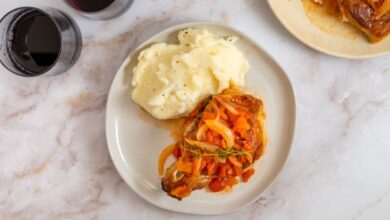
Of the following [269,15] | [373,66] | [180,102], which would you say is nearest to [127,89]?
[180,102]

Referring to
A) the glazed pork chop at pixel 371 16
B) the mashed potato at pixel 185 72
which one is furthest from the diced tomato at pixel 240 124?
the glazed pork chop at pixel 371 16

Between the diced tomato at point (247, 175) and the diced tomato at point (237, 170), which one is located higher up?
the diced tomato at point (237, 170)

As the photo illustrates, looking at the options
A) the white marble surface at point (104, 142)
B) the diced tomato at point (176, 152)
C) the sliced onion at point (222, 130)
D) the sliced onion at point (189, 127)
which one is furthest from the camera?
the white marble surface at point (104, 142)

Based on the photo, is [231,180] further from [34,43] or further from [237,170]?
[34,43]

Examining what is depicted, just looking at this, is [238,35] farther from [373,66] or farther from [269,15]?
[373,66]

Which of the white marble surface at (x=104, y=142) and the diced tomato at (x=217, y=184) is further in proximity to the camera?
the white marble surface at (x=104, y=142)

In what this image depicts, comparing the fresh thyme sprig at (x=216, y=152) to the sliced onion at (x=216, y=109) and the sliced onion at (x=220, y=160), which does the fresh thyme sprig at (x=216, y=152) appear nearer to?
the sliced onion at (x=220, y=160)
